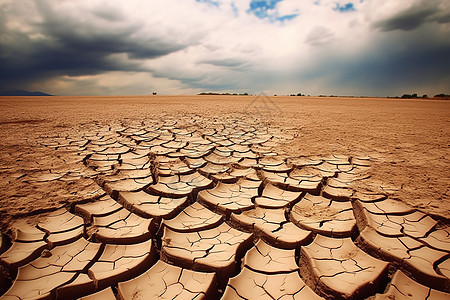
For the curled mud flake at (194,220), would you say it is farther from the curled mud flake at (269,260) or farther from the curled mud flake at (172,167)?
the curled mud flake at (172,167)

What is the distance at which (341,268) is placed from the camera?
108 cm

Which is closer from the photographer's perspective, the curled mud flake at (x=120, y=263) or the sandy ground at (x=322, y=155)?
the curled mud flake at (x=120, y=263)

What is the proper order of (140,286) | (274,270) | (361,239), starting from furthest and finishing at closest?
1. (361,239)
2. (274,270)
3. (140,286)

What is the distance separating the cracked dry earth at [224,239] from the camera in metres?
0.97

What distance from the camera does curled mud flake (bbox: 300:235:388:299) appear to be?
96cm

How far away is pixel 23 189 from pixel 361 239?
96.8 inches

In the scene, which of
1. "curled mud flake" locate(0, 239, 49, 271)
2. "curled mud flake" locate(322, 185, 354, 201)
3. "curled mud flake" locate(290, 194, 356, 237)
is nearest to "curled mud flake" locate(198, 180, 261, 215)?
"curled mud flake" locate(290, 194, 356, 237)

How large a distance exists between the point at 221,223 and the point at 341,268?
2.39ft

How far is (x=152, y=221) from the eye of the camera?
4.65 feet

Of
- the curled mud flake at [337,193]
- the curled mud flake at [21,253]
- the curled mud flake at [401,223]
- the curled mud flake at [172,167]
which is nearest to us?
the curled mud flake at [21,253]

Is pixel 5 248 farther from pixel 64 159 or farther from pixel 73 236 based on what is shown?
pixel 64 159

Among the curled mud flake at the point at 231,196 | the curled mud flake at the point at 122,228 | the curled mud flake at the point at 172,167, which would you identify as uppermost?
the curled mud flake at the point at 172,167

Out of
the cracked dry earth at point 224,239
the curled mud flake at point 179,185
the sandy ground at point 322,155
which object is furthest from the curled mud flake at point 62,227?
the curled mud flake at point 179,185

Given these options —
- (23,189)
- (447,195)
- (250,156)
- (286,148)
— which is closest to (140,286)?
(23,189)
